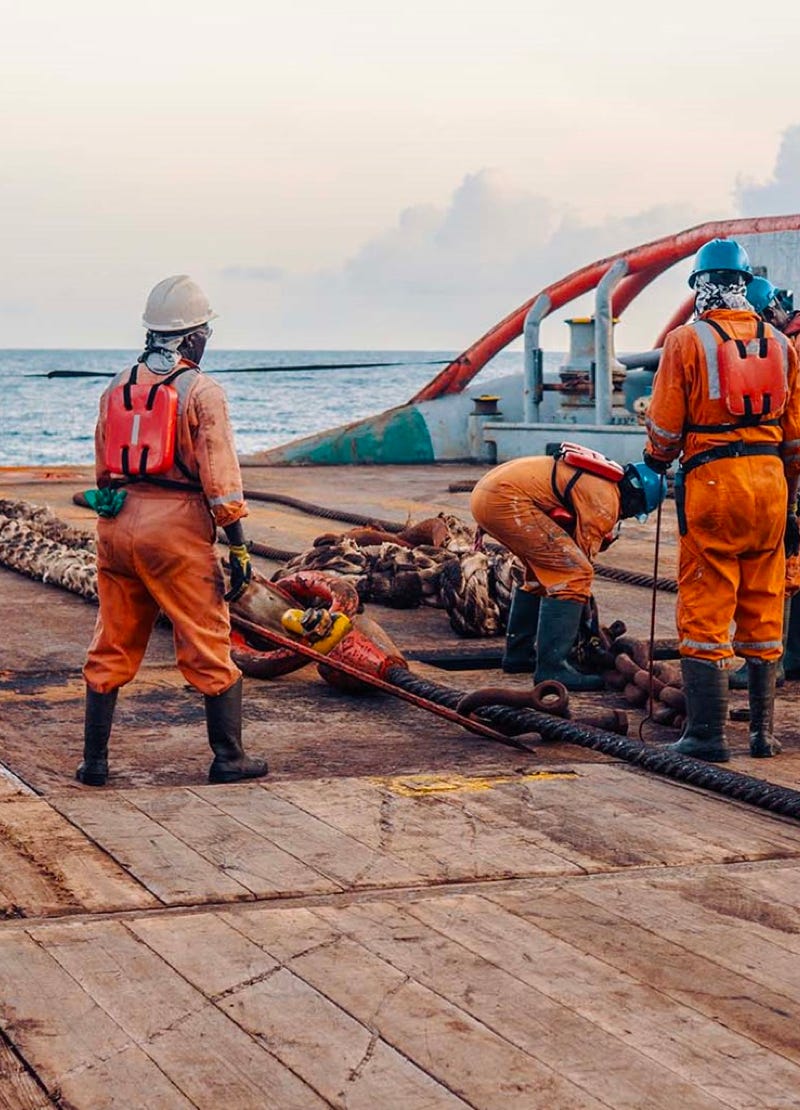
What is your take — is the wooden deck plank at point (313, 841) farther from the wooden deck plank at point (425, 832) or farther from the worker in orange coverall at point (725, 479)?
the worker in orange coverall at point (725, 479)

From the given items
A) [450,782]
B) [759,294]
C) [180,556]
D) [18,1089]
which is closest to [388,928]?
[18,1089]

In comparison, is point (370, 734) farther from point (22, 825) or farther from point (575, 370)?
point (575, 370)

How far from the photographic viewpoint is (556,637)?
7.23 meters

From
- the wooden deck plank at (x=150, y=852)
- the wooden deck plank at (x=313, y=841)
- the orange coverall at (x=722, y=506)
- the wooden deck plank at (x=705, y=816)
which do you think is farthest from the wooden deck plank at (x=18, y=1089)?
the orange coverall at (x=722, y=506)

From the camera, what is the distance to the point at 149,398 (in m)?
5.38

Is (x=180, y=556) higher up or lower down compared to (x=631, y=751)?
higher up

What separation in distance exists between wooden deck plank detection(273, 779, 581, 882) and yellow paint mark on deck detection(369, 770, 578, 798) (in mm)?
Result: 29

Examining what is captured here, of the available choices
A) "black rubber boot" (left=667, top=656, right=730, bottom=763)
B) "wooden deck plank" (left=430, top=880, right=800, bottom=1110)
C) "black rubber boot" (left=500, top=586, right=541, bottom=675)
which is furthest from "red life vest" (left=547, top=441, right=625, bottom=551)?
"wooden deck plank" (left=430, top=880, right=800, bottom=1110)

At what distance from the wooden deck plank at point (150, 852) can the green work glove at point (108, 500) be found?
92 cm

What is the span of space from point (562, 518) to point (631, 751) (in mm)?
1738

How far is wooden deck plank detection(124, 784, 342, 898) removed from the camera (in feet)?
13.9

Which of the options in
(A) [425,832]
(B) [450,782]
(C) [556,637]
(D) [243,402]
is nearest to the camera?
(A) [425,832]

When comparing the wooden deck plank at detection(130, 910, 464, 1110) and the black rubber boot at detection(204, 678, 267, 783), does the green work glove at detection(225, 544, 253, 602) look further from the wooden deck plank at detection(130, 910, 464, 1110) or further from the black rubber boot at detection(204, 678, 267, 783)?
the wooden deck plank at detection(130, 910, 464, 1110)

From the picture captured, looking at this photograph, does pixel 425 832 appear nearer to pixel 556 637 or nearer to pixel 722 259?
pixel 722 259
